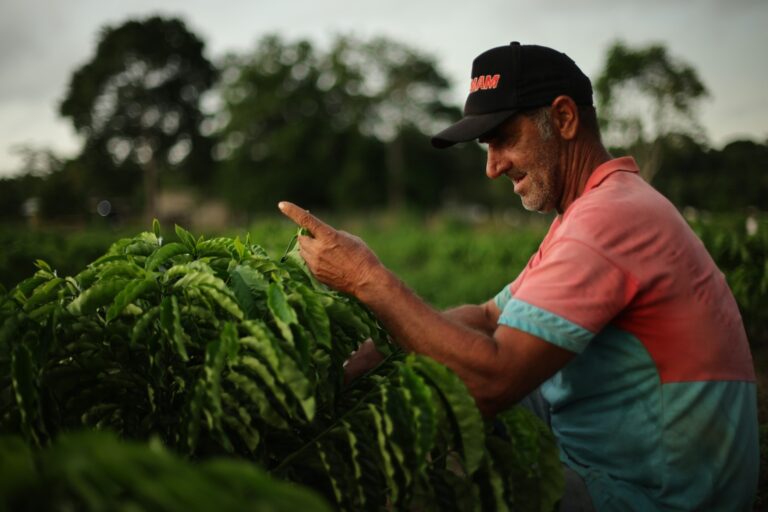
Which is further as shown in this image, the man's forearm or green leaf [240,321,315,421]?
the man's forearm

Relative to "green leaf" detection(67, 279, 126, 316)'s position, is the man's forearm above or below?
below

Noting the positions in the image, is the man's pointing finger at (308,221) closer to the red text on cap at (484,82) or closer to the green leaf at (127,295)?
the green leaf at (127,295)

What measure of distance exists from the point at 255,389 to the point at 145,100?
55.2 metres

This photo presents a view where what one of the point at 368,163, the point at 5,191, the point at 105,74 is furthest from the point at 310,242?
the point at 105,74

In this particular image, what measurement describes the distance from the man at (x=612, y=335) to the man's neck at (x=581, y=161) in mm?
126

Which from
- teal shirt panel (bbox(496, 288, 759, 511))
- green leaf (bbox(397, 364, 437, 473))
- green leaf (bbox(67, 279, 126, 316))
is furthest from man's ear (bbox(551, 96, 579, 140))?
green leaf (bbox(67, 279, 126, 316))

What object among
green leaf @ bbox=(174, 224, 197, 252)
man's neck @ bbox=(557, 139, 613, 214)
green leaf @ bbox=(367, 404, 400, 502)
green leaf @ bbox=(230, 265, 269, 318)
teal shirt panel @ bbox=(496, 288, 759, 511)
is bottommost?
teal shirt panel @ bbox=(496, 288, 759, 511)

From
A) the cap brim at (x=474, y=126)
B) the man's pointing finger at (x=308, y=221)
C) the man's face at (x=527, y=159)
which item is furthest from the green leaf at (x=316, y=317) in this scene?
the man's face at (x=527, y=159)

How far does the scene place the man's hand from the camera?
1988 millimetres

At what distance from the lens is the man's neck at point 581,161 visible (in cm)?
242

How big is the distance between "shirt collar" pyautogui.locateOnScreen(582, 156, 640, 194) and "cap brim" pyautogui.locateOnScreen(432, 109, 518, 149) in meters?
0.39

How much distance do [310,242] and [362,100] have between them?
50297 mm

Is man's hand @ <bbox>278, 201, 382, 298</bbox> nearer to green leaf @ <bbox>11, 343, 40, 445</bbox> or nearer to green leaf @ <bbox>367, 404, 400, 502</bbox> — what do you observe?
green leaf @ <bbox>367, 404, 400, 502</bbox>

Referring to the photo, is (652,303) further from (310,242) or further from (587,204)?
(310,242)
